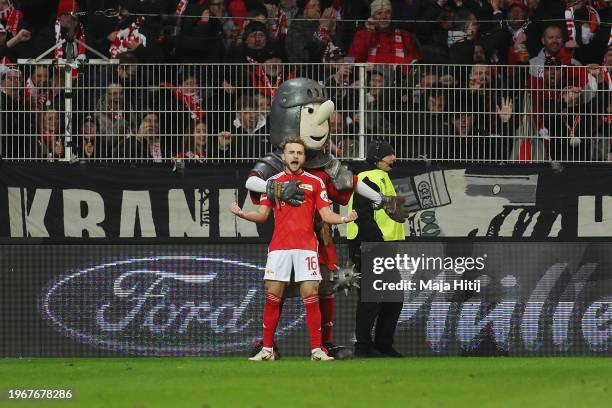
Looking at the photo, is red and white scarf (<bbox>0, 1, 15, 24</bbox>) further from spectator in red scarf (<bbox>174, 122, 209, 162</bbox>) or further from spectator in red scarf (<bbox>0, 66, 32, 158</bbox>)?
spectator in red scarf (<bbox>174, 122, 209, 162</bbox>)

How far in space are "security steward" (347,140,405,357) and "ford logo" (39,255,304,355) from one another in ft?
3.13

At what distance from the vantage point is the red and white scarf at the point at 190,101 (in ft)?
45.5

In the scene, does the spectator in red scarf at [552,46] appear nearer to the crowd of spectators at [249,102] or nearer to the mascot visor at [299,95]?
the crowd of spectators at [249,102]

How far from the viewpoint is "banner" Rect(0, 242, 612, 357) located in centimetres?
1306

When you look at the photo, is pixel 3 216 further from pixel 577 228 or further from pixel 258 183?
pixel 577 228

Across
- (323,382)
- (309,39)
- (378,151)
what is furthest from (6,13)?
(323,382)

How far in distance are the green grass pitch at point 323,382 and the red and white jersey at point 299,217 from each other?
984 millimetres

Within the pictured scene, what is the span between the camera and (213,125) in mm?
13938

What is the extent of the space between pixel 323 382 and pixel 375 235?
11.2 ft

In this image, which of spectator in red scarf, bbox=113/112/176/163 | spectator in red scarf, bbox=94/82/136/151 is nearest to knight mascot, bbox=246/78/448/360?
spectator in red scarf, bbox=113/112/176/163

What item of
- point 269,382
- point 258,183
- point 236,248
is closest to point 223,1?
point 236,248

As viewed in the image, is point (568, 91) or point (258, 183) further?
point (568, 91)

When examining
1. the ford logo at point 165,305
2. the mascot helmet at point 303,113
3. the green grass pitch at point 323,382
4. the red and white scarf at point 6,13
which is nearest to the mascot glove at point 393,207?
the mascot helmet at point 303,113

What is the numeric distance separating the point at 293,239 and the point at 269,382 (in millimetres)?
1898
